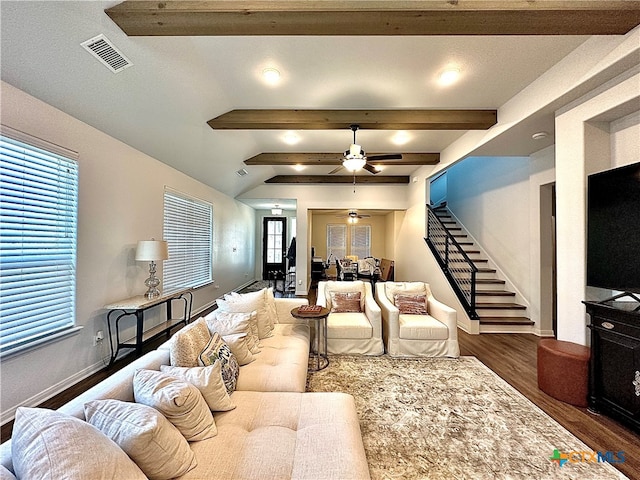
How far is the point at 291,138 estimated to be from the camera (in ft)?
15.1

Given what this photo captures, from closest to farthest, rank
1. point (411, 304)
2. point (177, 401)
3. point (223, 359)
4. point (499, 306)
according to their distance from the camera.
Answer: point (177, 401)
point (223, 359)
point (411, 304)
point (499, 306)

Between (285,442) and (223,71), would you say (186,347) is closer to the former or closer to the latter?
(285,442)

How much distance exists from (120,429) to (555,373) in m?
3.30

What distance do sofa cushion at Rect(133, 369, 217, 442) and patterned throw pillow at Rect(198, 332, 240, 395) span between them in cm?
42

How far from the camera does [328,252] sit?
10906 mm

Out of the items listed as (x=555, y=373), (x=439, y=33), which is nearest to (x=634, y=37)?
(x=439, y=33)

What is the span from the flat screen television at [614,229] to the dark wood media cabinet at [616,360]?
0.21 meters

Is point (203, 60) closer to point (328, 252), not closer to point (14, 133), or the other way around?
point (14, 133)

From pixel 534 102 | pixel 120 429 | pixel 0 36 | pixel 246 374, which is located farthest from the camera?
pixel 534 102

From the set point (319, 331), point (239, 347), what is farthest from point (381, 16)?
point (319, 331)

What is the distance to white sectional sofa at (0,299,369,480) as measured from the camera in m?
1.20

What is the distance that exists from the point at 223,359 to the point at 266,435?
68 cm

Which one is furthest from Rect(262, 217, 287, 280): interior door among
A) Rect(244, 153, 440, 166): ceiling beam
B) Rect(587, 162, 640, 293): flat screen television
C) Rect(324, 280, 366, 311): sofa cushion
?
Rect(587, 162, 640, 293): flat screen television

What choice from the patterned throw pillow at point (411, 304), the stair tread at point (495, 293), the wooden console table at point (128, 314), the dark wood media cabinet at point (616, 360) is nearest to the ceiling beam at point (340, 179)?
the stair tread at point (495, 293)
